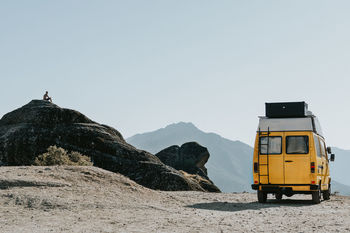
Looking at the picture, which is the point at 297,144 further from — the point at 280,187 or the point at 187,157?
the point at 187,157

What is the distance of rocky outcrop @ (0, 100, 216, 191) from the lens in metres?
27.1

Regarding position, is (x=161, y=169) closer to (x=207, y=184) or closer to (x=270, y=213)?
(x=207, y=184)

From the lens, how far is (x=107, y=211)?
1284 cm

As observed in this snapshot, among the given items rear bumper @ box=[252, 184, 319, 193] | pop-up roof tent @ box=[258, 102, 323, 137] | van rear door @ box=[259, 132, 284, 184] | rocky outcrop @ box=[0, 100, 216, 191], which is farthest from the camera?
rocky outcrop @ box=[0, 100, 216, 191]

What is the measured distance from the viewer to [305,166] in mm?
17500

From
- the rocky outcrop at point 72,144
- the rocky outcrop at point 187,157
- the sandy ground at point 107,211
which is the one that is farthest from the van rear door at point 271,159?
the rocky outcrop at point 187,157

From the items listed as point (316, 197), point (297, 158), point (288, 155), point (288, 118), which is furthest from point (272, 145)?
point (316, 197)

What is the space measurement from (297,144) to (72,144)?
48.4 ft

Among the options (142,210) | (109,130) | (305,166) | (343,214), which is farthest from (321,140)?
(109,130)

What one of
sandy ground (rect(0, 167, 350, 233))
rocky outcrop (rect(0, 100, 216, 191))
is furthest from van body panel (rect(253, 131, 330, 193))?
rocky outcrop (rect(0, 100, 216, 191))

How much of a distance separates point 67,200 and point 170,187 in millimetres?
14313

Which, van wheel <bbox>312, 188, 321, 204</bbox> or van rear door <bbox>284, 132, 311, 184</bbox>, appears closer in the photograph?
van rear door <bbox>284, 132, 311, 184</bbox>

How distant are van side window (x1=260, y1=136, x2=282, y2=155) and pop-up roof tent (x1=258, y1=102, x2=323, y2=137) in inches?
13.8

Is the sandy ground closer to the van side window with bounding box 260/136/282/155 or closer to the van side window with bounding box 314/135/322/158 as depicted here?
the van side window with bounding box 260/136/282/155
